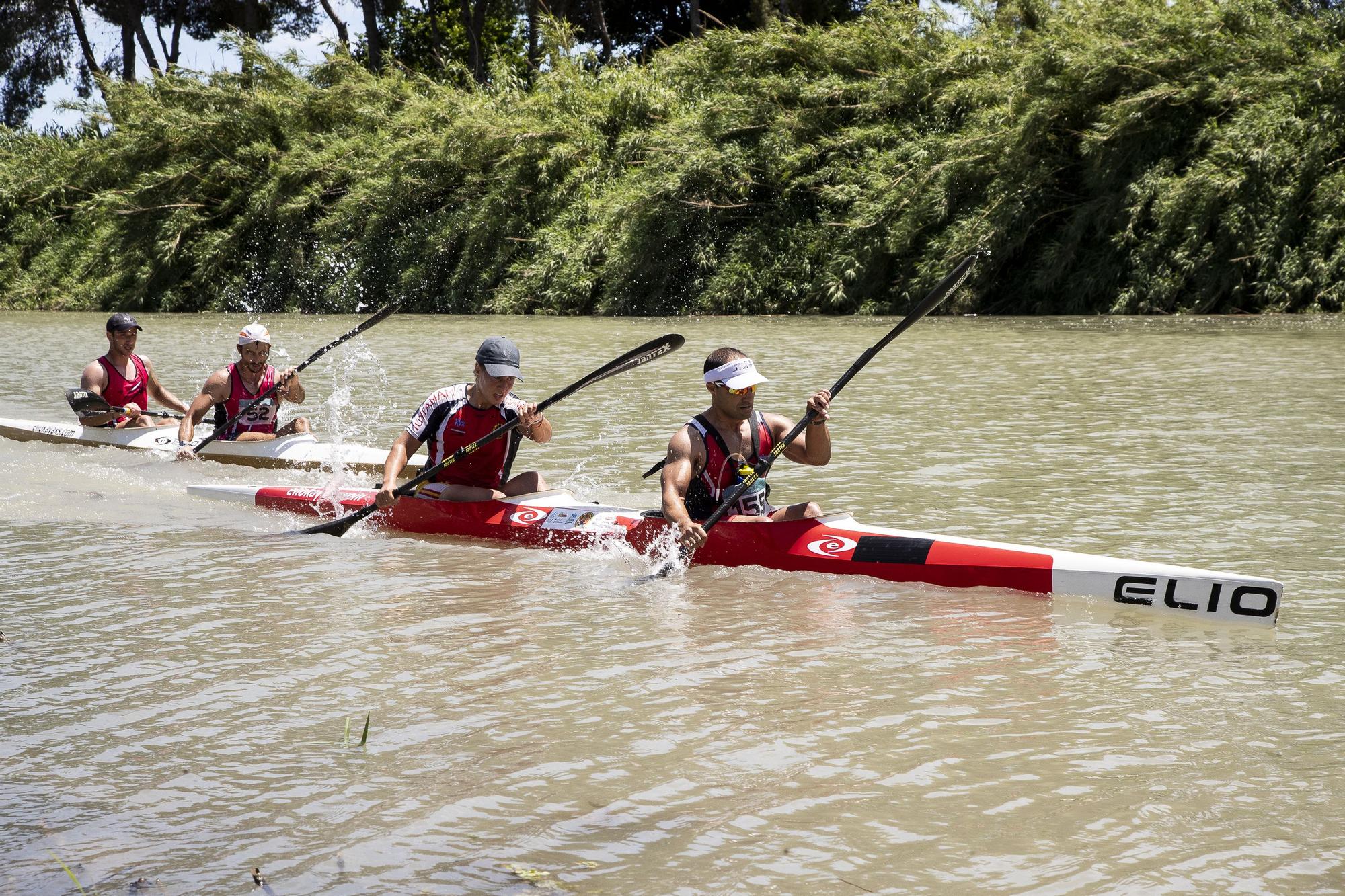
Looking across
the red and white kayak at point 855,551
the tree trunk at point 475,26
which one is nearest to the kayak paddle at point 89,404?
the red and white kayak at point 855,551

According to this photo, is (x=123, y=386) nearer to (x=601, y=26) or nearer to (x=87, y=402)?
(x=87, y=402)

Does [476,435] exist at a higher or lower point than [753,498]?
higher

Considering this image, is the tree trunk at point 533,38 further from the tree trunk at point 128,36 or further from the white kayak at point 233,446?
the white kayak at point 233,446

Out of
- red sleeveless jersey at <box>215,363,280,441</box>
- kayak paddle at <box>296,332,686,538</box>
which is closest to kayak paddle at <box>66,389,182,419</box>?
red sleeveless jersey at <box>215,363,280,441</box>

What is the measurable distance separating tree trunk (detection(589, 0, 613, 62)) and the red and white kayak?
26277 mm

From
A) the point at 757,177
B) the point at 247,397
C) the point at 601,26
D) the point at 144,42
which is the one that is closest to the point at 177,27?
the point at 144,42

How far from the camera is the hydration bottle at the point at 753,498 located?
6.36 metres

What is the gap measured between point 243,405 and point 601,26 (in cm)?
2521

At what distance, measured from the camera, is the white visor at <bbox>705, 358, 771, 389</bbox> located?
6008mm

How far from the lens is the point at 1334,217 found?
17016 millimetres

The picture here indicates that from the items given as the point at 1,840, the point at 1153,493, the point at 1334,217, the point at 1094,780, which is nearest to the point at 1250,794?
the point at 1094,780

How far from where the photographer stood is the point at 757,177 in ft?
74.2

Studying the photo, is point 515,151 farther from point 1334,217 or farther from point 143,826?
point 143,826

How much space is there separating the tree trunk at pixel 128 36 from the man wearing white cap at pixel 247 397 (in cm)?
3306
